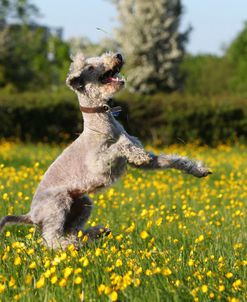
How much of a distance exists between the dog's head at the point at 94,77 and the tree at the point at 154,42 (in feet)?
64.0

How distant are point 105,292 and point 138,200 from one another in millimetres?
4610

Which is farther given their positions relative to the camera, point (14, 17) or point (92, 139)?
point (14, 17)

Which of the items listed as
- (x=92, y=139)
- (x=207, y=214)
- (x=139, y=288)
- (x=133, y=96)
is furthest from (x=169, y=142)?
(x=139, y=288)

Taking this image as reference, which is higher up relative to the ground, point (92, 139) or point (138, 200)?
point (92, 139)

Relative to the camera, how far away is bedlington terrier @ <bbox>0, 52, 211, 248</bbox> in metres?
5.05

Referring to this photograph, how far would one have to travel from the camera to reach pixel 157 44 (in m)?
24.9

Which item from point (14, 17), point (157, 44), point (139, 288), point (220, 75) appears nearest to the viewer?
point (139, 288)

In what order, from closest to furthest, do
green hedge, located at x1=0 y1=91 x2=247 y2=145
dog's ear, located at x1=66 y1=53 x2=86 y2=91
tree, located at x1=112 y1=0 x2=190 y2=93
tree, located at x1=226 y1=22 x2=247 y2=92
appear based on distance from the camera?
dog's ear, located at x1=66 y1=53 x2=86 y2=91 → green hedge, located at x1=0 y1=91 x2=247 y2=145 → tree, located at x1=112 y1=0 x2=190 y2=93 → tree, located at x1=226 y1=22 x2=247 y2=92

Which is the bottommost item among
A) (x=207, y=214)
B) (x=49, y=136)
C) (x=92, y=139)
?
(x=49, y=136)

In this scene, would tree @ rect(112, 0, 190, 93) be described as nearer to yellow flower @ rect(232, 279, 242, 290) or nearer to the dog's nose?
the dog's nose

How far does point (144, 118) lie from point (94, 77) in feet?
41.9

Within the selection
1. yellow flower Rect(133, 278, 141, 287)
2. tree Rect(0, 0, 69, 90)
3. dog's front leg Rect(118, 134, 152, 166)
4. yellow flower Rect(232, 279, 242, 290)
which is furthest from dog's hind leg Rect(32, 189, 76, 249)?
tree Rect(0, 0, 69, 90)

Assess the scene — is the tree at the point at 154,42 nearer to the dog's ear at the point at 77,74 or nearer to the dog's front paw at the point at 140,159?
the dog's ear at the point at 77,74

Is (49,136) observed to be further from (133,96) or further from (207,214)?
(207,214)
